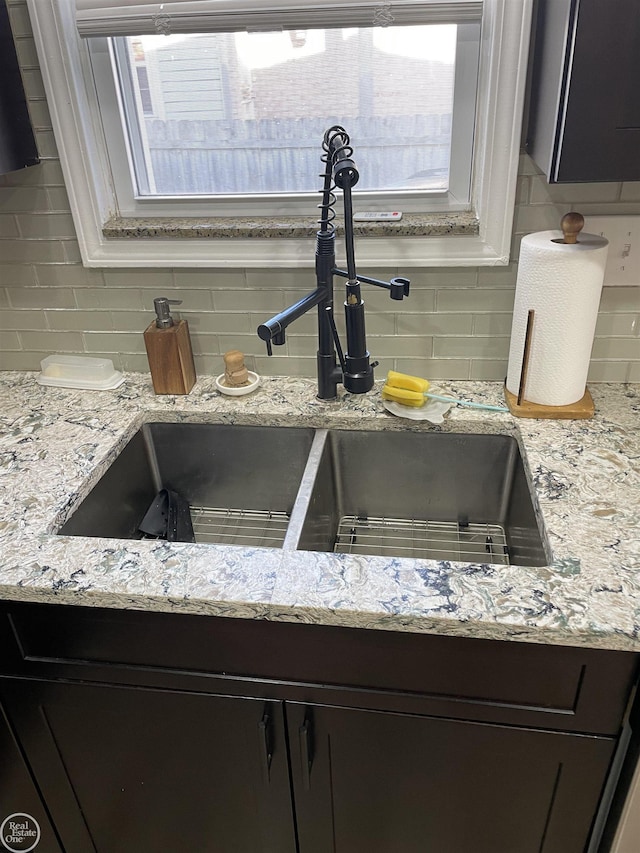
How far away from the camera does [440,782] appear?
118 cm

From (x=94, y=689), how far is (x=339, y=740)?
0.44 m

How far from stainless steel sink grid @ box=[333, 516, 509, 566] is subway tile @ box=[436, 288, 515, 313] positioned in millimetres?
488

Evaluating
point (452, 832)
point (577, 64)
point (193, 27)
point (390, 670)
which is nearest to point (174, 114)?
point (193, 27)

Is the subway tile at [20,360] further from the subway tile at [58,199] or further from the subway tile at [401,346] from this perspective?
the subway tile at [401,346]

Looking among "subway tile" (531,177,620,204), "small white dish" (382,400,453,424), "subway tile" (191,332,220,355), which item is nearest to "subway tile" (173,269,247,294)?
"subway tile" (191,332,220,355)

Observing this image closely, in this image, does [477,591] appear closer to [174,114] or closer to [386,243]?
[386,243]

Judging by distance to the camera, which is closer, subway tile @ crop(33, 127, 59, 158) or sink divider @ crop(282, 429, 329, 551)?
sink divider @ crop(282, 429, 329, 551)

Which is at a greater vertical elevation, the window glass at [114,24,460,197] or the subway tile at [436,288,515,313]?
the window glass at [114,24,460,197]

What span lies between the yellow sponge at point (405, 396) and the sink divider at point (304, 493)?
0.16 meters

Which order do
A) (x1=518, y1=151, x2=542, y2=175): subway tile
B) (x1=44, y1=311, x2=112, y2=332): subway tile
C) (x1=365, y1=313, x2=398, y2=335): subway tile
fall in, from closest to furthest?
(x1=518, y1=151, x2=542, y2=175): subway tile → (x1=365, y1=313, x2=398, y2=335): subway tile → (x1=44, y1=311, x2=112, y2=332): subway tile

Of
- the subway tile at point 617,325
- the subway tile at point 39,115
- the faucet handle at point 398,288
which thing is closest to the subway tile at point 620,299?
the subway tile at point 617,325

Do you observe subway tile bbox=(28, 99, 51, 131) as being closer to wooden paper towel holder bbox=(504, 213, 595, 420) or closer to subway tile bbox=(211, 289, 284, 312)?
subway tile bbox=(211, 289, 284, 312)

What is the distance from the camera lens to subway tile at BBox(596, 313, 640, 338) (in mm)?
1478

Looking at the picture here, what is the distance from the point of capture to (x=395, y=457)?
152cm
